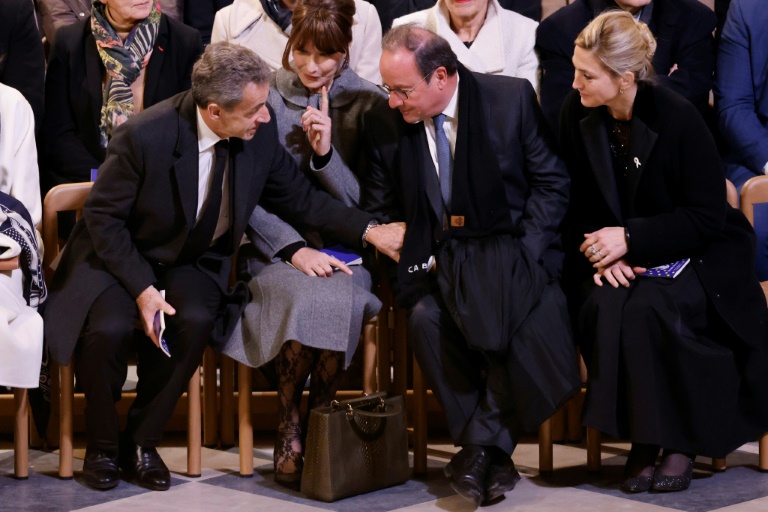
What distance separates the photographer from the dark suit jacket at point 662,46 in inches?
195

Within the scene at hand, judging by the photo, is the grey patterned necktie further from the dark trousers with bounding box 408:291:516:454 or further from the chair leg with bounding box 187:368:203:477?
the chair leg with bounding box 187:368:203:477

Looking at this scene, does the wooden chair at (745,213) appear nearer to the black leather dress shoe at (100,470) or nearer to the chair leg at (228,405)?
the chair leg at (228,405)

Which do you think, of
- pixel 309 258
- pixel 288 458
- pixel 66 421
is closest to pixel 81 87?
pixel 309 258

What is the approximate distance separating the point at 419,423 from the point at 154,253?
3.31 feet

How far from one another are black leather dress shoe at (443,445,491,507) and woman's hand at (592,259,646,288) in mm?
667

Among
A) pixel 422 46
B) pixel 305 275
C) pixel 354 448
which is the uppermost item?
pixel 422 46

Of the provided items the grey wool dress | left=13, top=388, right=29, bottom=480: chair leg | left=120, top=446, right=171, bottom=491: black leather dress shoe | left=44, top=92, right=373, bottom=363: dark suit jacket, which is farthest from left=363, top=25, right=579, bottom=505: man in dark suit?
left=13, top=388, right=29, bottom=480: chair leg

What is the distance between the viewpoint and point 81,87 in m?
4.99

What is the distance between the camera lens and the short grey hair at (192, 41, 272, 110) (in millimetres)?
4074

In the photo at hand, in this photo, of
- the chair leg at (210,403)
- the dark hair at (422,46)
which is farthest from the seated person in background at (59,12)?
the chair leg at (210,403)

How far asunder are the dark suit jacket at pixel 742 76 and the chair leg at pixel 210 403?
2.10 meters

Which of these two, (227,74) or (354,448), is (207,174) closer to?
(227,74)

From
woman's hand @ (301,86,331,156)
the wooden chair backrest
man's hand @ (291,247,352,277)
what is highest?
woman's hand @ (301,86,331,156)

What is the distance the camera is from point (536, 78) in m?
5.03
